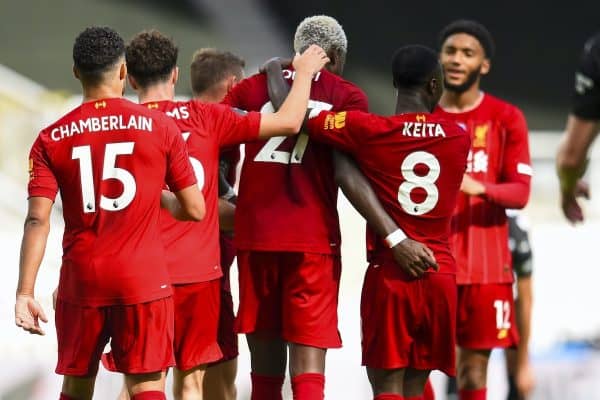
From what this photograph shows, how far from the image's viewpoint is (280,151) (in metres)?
5.68

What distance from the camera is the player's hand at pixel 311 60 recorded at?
5.50 m

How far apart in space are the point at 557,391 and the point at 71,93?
4.21m

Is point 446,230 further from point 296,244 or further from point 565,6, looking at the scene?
point 565,6

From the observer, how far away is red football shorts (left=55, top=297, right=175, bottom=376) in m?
5.05

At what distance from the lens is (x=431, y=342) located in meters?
5.64

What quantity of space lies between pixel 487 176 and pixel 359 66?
364 centimetres

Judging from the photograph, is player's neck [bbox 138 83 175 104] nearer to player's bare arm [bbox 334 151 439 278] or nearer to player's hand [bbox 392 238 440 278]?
player's bare arm [bbox 334 151 439 278]

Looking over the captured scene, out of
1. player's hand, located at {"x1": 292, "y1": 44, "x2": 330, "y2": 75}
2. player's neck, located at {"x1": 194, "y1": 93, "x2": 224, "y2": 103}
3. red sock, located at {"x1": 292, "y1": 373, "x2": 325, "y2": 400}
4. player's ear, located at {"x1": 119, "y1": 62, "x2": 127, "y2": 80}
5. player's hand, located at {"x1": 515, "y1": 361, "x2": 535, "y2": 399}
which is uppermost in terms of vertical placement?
player's hand, located at {"x1": 292, "y1": 44, "x2": 330, "y2": 75}

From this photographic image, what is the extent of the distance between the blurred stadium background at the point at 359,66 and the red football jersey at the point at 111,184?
4.29 meters

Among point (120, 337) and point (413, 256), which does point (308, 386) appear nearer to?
point (413, 256)

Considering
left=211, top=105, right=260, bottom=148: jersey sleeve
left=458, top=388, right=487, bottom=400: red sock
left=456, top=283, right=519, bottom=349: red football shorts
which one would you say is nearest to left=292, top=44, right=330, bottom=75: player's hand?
left=211, top=105, right=260, bottom=148: jersey sleeve

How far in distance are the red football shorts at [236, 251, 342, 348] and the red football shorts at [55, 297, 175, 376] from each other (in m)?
0.66

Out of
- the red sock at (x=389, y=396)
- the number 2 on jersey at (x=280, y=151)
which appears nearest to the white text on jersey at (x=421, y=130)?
the number 2 on jersey at (x=280, y=151)

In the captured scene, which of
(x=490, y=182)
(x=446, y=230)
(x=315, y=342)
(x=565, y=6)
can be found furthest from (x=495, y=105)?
(x=565, y=6)
